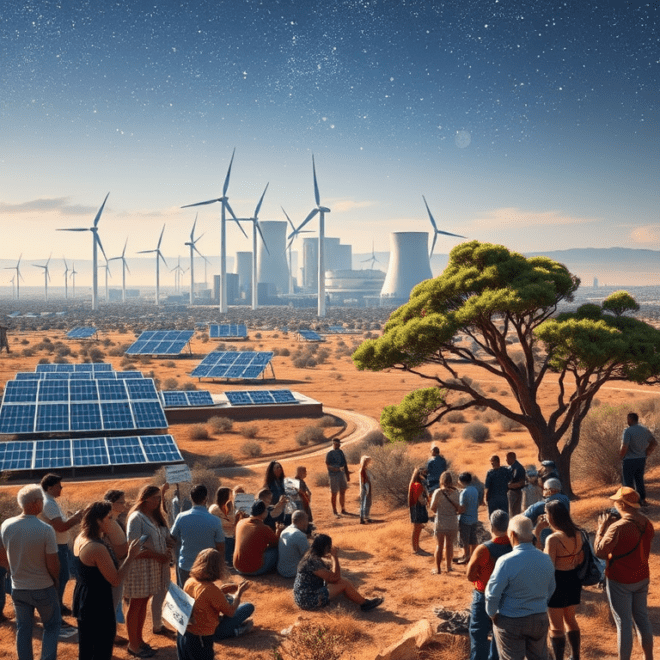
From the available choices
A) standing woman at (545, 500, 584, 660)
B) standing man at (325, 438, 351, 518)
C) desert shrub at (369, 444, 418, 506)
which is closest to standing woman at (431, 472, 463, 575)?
standing woman at (545, 500, 584, 660)

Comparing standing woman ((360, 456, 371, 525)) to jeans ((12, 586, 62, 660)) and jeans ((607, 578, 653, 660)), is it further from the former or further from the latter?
jeans ((12, 586, 62, 660))

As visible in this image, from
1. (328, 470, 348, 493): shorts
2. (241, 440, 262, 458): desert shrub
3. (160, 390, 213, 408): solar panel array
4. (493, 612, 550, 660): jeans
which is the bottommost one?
(241, 440, 262, 458): desert shrub

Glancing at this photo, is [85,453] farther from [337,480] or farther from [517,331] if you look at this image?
[517,331]

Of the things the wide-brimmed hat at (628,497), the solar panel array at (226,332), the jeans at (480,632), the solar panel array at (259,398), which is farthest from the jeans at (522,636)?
the solar panel array at (226,332)

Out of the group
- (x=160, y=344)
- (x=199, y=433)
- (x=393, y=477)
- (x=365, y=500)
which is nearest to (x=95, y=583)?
(x=365, y=500)

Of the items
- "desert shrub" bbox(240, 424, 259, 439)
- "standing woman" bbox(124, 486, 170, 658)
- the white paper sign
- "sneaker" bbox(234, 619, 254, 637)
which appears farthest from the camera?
"desert shrub" bbox(240, 424, 259, 439)

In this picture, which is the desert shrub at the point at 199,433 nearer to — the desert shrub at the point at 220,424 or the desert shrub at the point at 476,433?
the desert shrub at the point at 220,424
